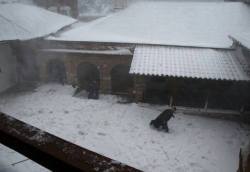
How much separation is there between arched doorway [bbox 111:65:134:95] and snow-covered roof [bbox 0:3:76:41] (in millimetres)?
5316

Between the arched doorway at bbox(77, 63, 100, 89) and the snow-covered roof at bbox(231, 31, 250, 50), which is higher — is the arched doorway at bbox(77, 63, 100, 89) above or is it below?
below

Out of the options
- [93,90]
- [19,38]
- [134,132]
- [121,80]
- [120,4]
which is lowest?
[134,132]

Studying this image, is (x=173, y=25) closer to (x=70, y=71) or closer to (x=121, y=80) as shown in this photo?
(x=121, y=80)

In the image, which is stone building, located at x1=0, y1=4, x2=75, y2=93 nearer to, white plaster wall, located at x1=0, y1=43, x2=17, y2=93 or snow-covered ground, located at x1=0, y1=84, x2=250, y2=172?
white plaster wall, located at x1=0, y1=43, x2=17, y2=93

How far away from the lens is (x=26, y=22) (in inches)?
621

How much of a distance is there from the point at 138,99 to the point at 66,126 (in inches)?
175

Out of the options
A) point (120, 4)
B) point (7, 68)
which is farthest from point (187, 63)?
point (120, 4)

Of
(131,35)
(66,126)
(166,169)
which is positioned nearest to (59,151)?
(166,169)

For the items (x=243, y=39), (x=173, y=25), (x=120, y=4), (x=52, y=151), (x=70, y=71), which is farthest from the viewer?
(x=120, y=4)

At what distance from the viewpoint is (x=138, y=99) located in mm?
13539

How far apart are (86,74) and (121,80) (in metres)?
2.45

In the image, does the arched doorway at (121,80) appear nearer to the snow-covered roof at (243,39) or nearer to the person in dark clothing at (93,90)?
the person in dark clothing at (93,90)

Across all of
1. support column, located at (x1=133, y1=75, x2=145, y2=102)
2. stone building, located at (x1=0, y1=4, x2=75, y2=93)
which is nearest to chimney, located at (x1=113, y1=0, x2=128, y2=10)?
stone building, located at (x1=0, y1=4, x2=75, y2=93)

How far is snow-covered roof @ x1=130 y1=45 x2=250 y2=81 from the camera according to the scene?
12.0 metres
